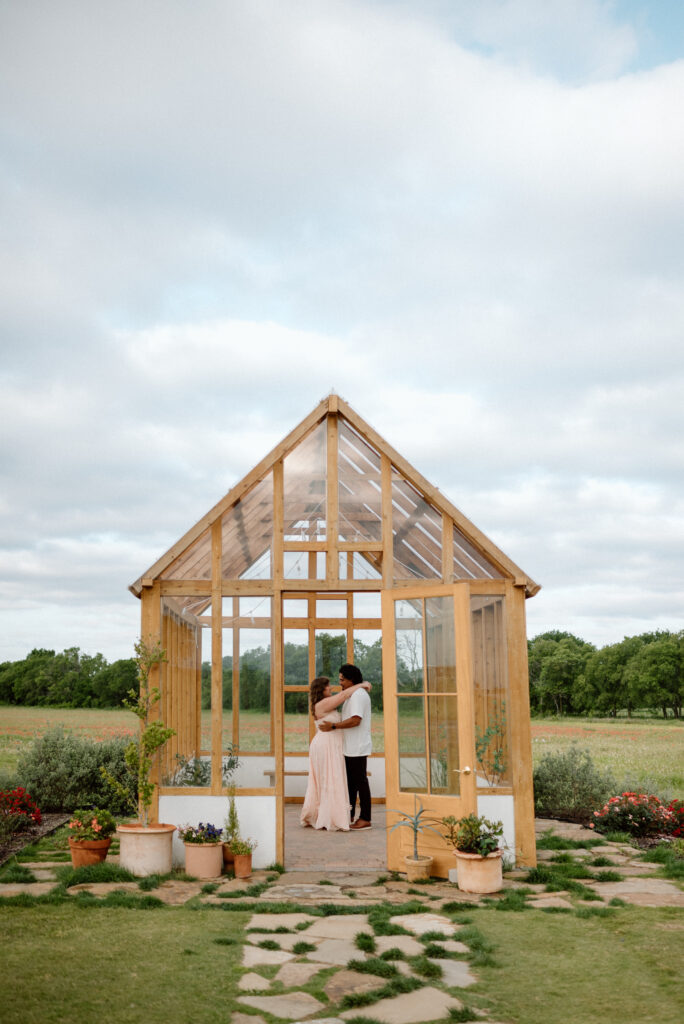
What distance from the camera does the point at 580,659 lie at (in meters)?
42.2

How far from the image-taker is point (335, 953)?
17.3 feet

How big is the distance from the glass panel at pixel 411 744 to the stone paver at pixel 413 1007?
3221 millimetres

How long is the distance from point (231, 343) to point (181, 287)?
2.00 metres

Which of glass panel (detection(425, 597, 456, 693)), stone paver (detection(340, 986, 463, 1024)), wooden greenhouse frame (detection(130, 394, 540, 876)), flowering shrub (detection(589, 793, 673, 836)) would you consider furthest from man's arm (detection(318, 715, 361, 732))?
stone paver (detection(340, 986, 463, 1024))

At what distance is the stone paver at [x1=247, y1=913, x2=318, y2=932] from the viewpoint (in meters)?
5.93

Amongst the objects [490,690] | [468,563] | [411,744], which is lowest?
[411,744]

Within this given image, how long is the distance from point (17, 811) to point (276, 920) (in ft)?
16.1

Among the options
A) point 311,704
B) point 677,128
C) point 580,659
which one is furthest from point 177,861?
point 580,659

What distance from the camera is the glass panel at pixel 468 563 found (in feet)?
27.6

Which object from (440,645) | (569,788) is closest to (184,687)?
(440,645)

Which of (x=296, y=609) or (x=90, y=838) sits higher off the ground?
(x=296, y=609)

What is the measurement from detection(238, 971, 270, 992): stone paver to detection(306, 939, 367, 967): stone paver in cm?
43

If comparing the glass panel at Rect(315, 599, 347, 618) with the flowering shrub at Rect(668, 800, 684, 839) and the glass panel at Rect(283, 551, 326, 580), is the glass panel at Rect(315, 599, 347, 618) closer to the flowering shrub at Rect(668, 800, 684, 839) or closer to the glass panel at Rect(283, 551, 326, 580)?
the glass panel at Rect(283, 551, 326, 580)

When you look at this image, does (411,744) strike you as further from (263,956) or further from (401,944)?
(263,956)
